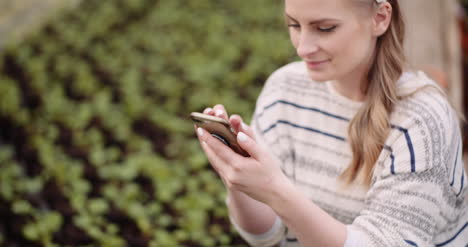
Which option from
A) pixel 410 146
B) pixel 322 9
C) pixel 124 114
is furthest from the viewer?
pixel 124 114

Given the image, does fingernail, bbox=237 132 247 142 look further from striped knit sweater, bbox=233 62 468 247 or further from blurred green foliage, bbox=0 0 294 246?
blurred green foliage, bbox=0 0 294 246

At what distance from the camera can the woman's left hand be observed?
1404 mm

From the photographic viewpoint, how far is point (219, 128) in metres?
1.37

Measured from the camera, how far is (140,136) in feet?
12.0

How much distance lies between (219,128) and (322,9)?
479 millimetres

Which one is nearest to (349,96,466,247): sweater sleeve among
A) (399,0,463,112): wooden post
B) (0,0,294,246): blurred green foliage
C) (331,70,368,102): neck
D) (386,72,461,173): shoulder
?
(386,72,461,173): shoulder

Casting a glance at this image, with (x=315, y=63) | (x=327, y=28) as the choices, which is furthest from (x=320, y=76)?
(x=327, y=28)

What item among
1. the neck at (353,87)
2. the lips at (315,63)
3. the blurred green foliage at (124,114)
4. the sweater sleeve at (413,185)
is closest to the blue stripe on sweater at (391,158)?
the sweater sleeve at (413,185)

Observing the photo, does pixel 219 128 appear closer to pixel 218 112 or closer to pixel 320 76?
pixel 218 112

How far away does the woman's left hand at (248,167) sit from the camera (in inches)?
55.3

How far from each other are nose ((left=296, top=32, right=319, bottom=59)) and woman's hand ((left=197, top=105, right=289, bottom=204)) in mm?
325

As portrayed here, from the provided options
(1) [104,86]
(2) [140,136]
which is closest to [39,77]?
(1) [104,86]

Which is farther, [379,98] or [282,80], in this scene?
[282,80]

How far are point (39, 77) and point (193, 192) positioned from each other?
71.9 inches
